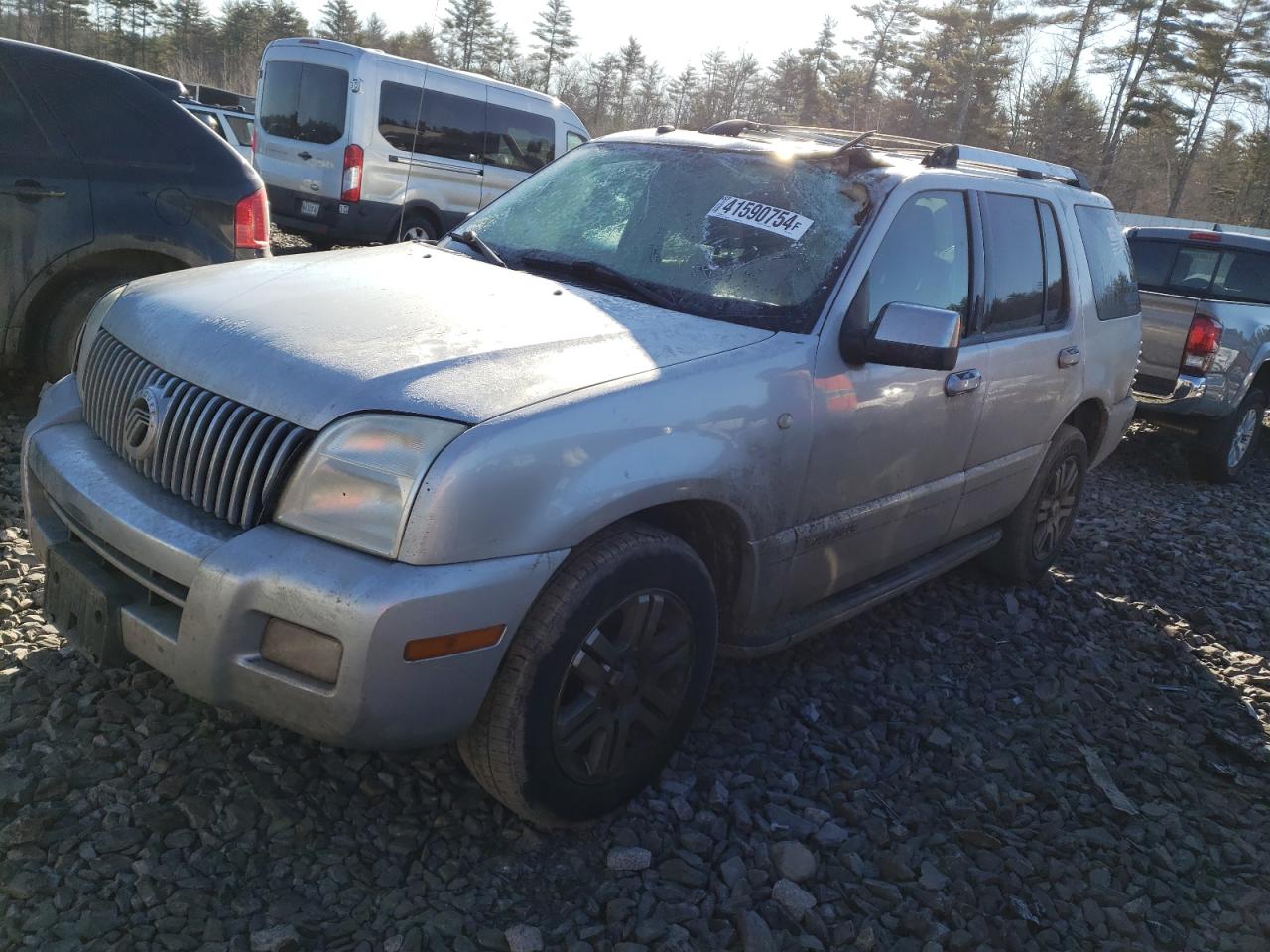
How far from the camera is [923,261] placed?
3502 millimetres

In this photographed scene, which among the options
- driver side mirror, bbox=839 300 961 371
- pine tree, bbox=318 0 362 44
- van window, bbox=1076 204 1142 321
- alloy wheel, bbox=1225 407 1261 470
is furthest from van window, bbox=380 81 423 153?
pine tree, bbox=318 0 362 44

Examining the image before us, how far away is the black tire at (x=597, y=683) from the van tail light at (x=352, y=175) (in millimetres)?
9849

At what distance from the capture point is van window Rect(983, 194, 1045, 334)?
392cm

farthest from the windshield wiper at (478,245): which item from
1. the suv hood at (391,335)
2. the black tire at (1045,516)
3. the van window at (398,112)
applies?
the van window at (398,112)

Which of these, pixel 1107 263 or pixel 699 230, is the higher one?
pixel 1107 263

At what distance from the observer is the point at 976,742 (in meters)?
3.48

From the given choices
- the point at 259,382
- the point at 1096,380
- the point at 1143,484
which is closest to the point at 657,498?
the point at 259,382

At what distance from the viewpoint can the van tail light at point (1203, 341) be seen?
23.5ft

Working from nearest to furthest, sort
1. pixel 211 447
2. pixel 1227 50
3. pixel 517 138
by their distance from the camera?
1. pixel 211 447
2. pixel 517 138
3. pixel 1227 50

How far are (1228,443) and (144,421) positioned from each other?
7.61 m

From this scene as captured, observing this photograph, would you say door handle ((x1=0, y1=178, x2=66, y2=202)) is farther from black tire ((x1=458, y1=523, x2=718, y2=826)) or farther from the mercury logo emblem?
black tire ((x1=458, y1=523, x2=718, y2=826))

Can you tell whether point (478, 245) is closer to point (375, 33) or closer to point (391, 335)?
point (391, 335)

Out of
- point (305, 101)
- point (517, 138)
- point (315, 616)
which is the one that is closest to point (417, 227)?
point (305, 101)

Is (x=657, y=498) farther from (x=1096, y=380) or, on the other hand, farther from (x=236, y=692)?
(x=1096, y=380)
